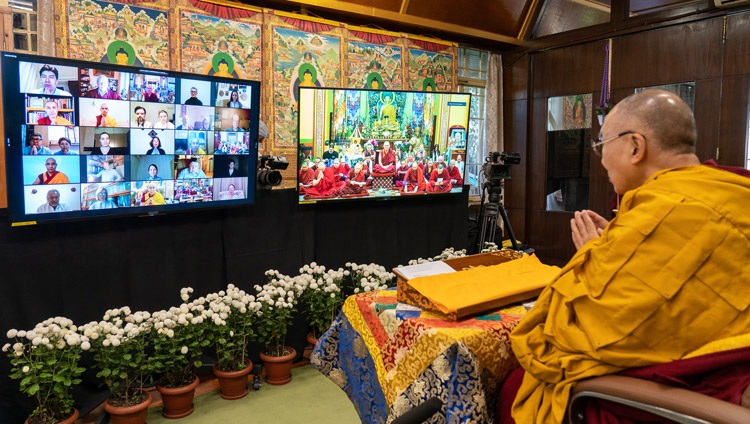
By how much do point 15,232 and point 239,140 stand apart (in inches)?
48.3

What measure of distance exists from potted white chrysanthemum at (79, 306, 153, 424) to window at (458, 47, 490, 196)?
3431 mm

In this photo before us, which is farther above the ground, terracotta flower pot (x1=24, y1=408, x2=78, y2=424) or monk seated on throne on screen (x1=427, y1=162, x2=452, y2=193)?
monk seated on throne on screen (x1=427, y1=162, x2=452, y2=193)

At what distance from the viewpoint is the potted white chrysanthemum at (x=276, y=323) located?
10.1ft

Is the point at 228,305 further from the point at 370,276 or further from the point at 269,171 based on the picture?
the point at 370,276

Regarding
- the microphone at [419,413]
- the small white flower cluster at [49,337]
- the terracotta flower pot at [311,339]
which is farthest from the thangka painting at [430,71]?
the microphone at [419,413]

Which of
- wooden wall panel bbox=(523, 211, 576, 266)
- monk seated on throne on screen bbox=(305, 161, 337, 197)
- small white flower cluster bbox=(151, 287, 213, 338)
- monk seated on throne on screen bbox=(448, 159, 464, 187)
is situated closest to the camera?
small white flower cluster bbox=(151, 287, 213, 338)

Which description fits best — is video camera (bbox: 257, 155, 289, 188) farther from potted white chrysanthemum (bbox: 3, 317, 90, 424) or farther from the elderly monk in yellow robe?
the elderly monk in yellow robe

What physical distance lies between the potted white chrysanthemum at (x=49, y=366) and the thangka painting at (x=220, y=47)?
183cm

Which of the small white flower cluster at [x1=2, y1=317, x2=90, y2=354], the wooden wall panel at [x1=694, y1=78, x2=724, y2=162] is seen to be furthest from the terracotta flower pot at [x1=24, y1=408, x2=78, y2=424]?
the wooden wall panel at [x1=694, y1=78, x2=724, y2=162]

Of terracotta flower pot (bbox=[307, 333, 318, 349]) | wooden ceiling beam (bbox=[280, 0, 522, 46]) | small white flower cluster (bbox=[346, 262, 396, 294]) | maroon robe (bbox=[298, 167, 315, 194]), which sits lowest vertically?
terracotta flower pot (bbox=[307, 333, 318, 349])

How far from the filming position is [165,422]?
2682 millimetres

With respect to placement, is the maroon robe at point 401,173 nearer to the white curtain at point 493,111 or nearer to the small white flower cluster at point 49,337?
the white curtain at point 493,111

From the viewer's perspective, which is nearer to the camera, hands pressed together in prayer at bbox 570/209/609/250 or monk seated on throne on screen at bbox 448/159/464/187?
hands pressed together in prayer at bbox 570/209/609/250

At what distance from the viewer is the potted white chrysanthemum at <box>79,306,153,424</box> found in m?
2.45
